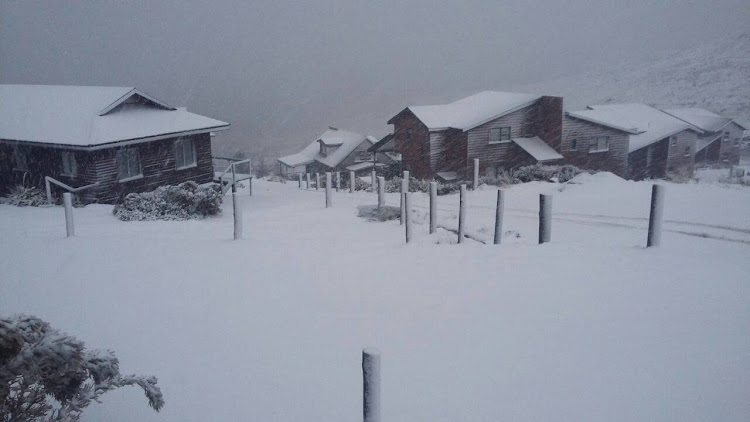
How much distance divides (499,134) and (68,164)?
2415 centimetres

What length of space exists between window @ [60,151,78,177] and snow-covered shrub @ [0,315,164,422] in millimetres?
19125

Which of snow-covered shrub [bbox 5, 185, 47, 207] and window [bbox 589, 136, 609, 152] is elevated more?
window [bbox 589, 136, 609, 152]

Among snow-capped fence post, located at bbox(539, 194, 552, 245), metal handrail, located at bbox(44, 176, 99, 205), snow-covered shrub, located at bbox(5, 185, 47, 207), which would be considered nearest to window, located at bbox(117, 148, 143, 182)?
metal handrail, located at bbox(44, 176, 99, 205)

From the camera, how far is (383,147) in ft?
140

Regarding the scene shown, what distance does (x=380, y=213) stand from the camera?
15461 mm

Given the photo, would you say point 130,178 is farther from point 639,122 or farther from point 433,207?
point 639,122

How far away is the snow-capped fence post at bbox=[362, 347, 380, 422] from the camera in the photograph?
292cm

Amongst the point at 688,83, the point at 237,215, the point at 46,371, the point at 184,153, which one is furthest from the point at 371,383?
the point at 688,83

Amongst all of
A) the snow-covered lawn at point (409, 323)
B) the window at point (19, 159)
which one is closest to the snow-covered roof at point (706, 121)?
the snow-covered lawn at point (409, 323)

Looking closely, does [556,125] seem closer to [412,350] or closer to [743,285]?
[743,285]

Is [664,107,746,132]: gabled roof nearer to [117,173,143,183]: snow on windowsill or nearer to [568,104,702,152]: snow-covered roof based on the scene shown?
[568,104,702,152]: snow-covered roof

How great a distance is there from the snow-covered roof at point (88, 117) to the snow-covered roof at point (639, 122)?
81.5 feet

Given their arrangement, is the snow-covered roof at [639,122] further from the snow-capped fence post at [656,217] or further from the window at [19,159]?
the window at [19,159]

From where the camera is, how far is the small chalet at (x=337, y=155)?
54.3 metres
